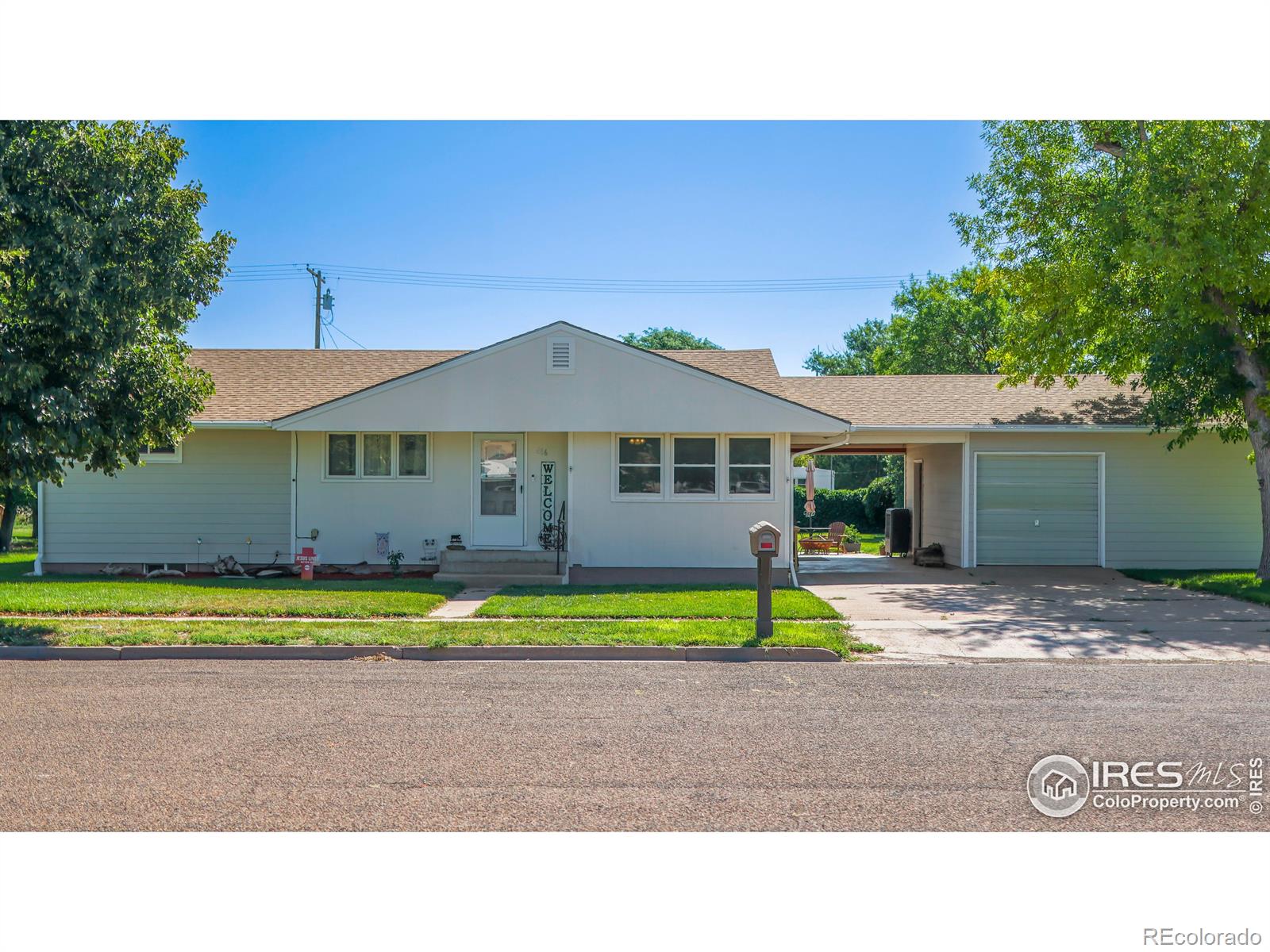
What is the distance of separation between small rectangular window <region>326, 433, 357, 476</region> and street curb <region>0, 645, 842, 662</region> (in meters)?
7.96

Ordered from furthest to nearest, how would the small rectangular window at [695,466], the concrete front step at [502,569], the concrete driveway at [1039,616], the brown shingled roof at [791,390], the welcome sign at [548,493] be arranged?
the brown shingled roof at [791,390]
the welcome sign at [548,493]
the small rectangular window at [695,466]
the concrete front step at [502,569]
the concrete driveway at [1039,616]

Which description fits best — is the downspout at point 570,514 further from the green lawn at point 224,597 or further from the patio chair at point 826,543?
the patio chair at point 826,543

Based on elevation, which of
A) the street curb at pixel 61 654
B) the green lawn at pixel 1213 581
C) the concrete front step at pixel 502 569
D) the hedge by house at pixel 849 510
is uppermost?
the hedge by house at pixel 849 510

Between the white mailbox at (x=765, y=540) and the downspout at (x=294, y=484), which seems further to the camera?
the downspout at (x=294, y=484)

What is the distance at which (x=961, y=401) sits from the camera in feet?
66.8

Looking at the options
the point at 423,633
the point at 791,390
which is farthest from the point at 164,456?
the point at 791,390

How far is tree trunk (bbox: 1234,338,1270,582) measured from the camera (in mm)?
16250

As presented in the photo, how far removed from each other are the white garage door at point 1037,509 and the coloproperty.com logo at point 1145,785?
13.6 meters

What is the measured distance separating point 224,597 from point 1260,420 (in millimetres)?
17331

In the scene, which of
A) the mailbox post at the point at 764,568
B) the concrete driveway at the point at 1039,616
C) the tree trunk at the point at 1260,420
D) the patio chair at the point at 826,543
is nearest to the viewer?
the concrete driveway at the point at 1039,616

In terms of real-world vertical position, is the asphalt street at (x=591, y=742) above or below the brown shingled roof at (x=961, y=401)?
below

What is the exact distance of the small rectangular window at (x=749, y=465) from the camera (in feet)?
56.4

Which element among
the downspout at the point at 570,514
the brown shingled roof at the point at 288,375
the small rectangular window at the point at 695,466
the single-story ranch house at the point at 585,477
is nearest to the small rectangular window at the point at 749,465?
the single-story ranch house at the point at 585,477

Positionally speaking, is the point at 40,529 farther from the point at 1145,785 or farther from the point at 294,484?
the point at 1145,785
